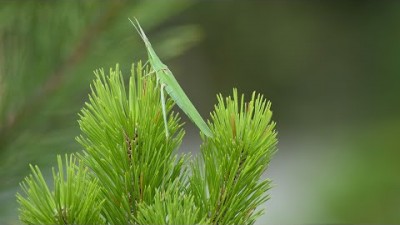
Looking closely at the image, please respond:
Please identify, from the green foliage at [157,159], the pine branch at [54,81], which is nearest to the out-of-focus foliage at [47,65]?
the pine branch at [54,81]

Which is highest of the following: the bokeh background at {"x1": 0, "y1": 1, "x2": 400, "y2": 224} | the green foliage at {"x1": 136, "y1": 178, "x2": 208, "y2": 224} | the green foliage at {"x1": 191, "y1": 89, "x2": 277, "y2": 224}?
the bokeh background at {"x1": 0, "y1": 1, "x2": 400, "y2": 224}

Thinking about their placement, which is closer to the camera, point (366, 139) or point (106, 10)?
point (106, 10)

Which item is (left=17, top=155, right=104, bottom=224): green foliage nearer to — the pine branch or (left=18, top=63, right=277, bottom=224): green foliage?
(left=18, top=63, right=277, bottom=224): green foliage

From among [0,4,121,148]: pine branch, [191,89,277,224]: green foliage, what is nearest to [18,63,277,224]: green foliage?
[191,89,277,224]: green foliage

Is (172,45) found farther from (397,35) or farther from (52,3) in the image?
(397,35)

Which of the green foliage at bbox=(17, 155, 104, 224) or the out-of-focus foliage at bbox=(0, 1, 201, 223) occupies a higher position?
the out-of-focus foliage at bbox=(0, 1, 201, 223)

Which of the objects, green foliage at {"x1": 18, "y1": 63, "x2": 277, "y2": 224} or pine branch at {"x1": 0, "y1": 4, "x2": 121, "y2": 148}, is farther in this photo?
pine branch at {"x1": 0, "y1": 4, "x2": 121, "y2": 148}

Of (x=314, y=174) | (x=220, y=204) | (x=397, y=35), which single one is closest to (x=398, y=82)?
(x=397, y=35)

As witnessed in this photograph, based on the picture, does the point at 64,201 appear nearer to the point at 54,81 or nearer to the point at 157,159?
the point at 157,159
